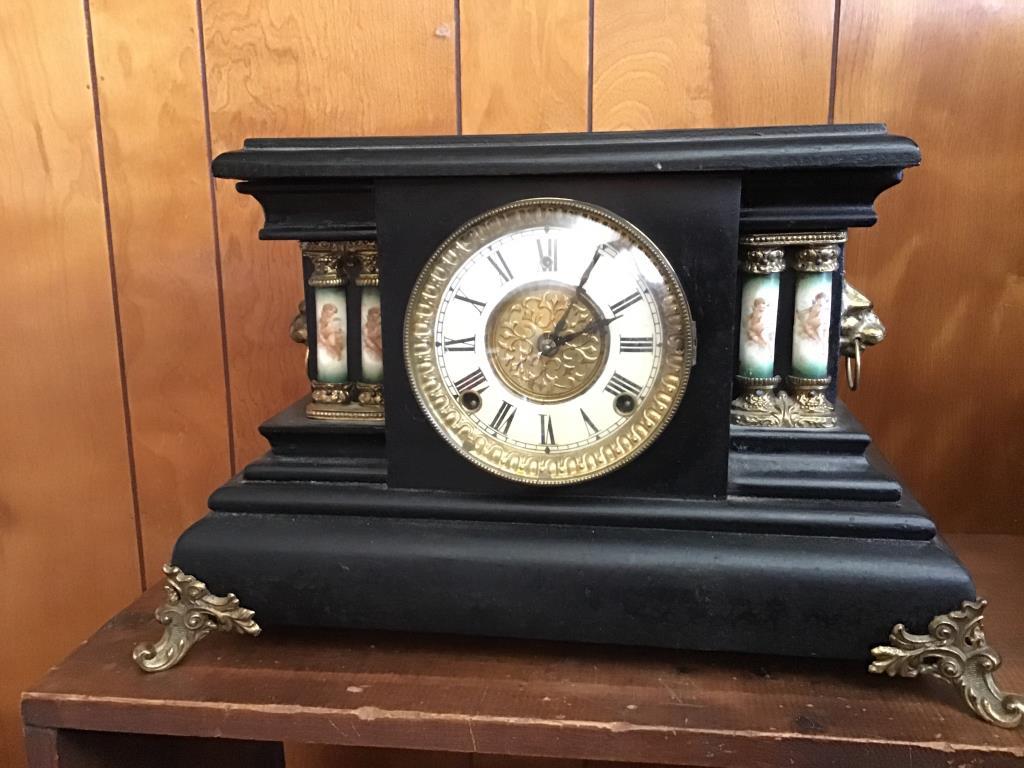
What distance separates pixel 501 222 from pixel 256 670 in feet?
1.38

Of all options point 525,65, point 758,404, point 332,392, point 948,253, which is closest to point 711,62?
point 525,65

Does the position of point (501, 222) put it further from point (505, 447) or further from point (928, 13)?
point (928, 13)

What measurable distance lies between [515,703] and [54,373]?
0.82 m

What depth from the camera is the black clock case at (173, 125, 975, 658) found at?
2.14 ft

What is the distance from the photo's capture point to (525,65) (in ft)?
3.26

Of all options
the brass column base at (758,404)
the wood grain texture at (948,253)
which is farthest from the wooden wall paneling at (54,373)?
the wood grain texture at (948,253)

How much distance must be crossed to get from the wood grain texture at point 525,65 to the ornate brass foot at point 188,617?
0.60 metres

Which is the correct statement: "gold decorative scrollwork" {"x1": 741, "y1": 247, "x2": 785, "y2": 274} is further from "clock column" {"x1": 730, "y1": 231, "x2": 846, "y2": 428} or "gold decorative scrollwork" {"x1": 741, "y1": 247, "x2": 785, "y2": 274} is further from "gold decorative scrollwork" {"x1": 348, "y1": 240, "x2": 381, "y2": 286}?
"gold decorative scrollwork" {"x1": 348, "y1": 240, "x2": 381, "y2": 286}

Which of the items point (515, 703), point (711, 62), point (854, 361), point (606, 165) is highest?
point (711, 62)

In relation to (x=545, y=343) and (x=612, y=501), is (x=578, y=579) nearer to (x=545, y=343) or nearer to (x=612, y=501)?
(x=612, y=501)

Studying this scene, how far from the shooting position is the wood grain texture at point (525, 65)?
980 mm

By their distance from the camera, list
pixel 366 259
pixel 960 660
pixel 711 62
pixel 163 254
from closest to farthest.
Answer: pixel 960 660 → pixel 366 259 → pixel 711 62 → pixel 163 254

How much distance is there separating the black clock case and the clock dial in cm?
2

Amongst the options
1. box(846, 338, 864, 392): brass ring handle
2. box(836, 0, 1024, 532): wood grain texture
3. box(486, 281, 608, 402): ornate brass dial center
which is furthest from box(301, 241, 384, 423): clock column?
box(836, 0, 1024, 532): wood grain texture
